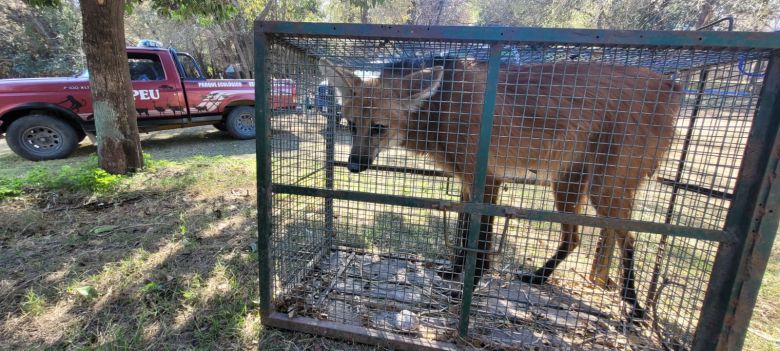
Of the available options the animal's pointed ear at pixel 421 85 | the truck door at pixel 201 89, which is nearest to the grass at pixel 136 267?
the animal's pointed ear at pixel 421 85

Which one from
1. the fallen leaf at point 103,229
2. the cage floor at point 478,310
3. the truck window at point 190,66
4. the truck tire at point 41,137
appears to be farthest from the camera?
the truck window at point 190,66

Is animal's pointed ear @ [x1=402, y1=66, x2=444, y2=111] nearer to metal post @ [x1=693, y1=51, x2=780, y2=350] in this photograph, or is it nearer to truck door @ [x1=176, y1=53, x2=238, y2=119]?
metal post @ [x1=693, y1=51, x2=780, y2=350]

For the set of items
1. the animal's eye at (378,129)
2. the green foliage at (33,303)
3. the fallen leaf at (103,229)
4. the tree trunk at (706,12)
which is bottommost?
the green foliage at (33,303)

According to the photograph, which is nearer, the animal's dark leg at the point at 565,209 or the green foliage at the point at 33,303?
the green foliage at the point at 33,303

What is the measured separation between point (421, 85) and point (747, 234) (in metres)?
1.86

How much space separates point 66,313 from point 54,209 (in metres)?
2.25

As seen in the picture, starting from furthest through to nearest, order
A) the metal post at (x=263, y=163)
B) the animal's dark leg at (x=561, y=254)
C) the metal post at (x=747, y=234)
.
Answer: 1. the animal's dark leg at (x=561, y=254)
2. the metal post at (x=263, y=163)
3. the metal post at (x=747, y=234)

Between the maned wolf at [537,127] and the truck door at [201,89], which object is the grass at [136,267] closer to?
the maned wolf at [537,127]

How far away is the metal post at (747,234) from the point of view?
5.35 feet

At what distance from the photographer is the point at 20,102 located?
6695 mm

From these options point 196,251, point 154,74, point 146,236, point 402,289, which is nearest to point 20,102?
point 154,74

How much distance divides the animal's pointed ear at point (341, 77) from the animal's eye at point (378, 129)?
33 cm

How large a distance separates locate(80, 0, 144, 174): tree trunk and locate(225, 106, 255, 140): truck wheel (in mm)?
4068

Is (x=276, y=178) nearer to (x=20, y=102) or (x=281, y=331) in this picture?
(x=281, y=331)
